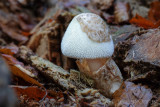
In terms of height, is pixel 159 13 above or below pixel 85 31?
above

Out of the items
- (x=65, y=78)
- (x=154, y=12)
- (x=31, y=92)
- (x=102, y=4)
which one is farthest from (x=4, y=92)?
(x=154, y=12)

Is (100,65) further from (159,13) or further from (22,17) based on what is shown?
(22,17)

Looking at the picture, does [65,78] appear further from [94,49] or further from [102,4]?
[102,4]

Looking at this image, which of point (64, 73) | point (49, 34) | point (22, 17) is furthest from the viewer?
point (22, 17)

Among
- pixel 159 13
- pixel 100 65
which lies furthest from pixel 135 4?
pixel 100 65

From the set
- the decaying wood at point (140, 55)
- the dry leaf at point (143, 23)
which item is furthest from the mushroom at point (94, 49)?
the dry leaf at point (143, 23)

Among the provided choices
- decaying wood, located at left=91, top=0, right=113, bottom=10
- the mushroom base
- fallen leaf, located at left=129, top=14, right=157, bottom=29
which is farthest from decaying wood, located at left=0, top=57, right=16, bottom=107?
decaying wood, located at left=91, top=0, right=113, bottom=10
